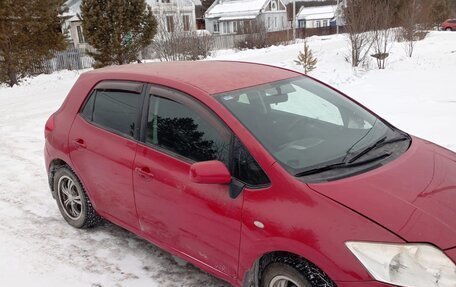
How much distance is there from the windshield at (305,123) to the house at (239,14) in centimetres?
5122

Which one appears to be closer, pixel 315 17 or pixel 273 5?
pixel 273 5

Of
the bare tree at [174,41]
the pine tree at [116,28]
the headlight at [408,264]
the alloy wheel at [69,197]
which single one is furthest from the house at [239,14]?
the headlight at [408,264]

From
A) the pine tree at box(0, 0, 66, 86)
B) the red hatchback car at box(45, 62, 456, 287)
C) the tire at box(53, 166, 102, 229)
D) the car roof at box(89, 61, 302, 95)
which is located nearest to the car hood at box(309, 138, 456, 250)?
the red hatchback car at box(45, 62, 456, 287)

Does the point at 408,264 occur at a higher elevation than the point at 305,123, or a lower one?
lower

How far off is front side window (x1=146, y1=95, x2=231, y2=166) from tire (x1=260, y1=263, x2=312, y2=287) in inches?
28.3

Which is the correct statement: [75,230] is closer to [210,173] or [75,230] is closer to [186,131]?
[186,131]

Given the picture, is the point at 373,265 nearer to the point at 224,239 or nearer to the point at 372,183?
the point at 372,183

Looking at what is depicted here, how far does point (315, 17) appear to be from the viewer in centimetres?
6712

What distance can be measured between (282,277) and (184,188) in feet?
3.01

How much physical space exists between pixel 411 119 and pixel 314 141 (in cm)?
531

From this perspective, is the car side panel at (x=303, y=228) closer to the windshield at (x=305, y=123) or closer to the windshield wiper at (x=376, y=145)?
the windshield at (x=305, y=123)

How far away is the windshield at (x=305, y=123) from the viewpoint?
2826 mm

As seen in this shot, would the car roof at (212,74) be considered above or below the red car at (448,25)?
above

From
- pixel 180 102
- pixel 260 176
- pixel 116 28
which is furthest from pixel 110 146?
pixel 116 28
